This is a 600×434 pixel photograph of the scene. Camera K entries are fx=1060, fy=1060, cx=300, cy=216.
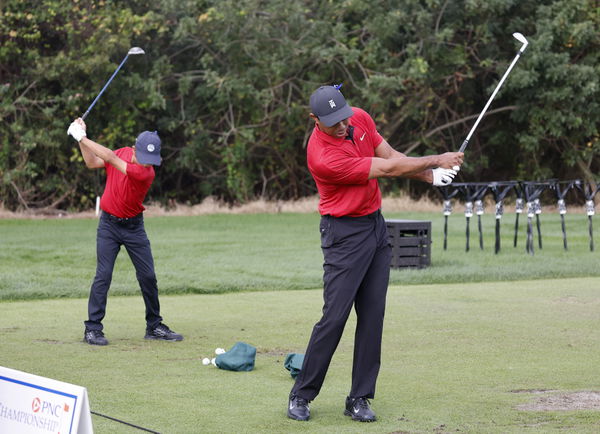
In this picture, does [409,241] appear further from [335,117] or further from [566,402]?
[335,117]

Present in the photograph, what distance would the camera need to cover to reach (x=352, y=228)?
21.9ft

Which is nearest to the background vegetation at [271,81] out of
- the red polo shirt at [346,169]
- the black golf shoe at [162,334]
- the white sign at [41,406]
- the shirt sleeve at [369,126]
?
the black golf shoe at [162,334]

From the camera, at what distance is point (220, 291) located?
47.5 ft

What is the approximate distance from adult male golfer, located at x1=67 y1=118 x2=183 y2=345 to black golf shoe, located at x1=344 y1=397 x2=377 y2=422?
359 cm

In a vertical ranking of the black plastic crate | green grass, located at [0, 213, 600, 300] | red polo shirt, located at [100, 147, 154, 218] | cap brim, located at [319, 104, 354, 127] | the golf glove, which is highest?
cap brim, located at [319, 104, 354, 127]

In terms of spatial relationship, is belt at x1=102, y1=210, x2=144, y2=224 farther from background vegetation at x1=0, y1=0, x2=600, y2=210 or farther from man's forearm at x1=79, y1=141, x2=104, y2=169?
background vegetation at x1=0, y1=0, x2=600, y2=210

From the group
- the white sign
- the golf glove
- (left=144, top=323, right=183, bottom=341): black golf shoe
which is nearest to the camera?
the white sign

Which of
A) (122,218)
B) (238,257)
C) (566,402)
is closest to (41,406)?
(566,402)

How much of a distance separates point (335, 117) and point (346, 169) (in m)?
0.32

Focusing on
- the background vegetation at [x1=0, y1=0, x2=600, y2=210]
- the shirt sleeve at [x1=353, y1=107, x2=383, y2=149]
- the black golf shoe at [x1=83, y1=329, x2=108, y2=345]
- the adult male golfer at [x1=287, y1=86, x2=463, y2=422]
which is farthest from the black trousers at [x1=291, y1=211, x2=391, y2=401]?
the background vegetation at [x1=0, y1=0, x2=600, y2=210]

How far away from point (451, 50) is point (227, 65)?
252 inches

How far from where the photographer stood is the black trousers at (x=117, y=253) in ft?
32.9

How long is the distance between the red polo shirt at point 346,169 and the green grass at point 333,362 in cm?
135

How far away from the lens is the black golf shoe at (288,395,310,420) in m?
6.62
